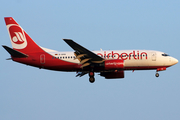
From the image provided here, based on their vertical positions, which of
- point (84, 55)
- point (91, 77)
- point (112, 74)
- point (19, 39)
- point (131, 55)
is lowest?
point (91, 77)

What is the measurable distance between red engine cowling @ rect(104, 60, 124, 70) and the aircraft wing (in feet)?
3.22

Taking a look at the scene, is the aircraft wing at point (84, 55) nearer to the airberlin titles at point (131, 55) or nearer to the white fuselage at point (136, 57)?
the white fuselage at point (136, 57)


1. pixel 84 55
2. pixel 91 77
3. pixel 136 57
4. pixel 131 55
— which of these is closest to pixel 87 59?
pixel 84 55

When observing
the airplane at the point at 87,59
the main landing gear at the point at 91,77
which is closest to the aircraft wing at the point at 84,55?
the airplane at the point at 87,59

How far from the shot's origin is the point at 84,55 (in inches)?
1800

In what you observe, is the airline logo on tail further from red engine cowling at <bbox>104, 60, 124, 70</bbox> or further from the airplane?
red engine cowling at <bbox>104, 60, 124, 70</bbox>

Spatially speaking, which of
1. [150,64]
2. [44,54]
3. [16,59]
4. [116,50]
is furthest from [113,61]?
[16,59]

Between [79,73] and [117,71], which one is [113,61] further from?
[79,73]

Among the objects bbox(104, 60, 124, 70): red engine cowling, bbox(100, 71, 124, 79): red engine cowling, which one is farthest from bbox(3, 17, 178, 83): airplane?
bbox(100, 71, 124, 79): red engine cowling

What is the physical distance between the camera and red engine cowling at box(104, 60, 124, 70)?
1791 inches

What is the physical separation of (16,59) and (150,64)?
19.1 meters

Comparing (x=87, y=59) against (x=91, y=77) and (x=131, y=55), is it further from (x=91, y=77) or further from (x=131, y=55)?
(x=131, y=55)

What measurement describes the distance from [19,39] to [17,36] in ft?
1.82

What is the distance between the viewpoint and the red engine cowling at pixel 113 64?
45500 millimetres
